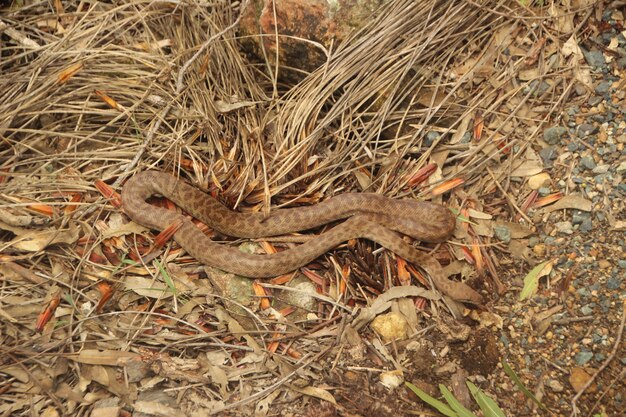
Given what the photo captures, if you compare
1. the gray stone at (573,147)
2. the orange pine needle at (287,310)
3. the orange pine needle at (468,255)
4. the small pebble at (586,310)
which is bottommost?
the orange pine needle at (287,310)

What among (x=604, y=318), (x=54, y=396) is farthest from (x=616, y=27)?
(x=54, y=396)

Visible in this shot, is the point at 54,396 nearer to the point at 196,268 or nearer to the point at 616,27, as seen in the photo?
the point at 196,268

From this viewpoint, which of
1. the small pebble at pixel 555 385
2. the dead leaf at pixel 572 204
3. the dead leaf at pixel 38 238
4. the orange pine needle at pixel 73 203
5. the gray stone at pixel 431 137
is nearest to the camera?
the small pebble at pixel 555 385

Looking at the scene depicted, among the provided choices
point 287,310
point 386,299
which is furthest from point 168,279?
point 386,299

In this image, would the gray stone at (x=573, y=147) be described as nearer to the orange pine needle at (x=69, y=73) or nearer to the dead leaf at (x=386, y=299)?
the dead leaf at (x=386, y=299)

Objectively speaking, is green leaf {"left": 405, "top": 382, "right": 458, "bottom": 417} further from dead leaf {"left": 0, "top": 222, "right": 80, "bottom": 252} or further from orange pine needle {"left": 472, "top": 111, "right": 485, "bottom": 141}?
dead leaf {"left": 0, "top": 222, "right": 80, "bottom": 252}

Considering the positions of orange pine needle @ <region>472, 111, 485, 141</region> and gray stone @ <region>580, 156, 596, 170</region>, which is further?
orange pine needle @ <region>472, 111, 485, 141</region>

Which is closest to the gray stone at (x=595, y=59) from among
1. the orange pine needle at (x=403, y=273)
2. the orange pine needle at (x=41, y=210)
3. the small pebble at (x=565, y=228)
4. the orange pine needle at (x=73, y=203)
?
the small pebble at (x=565, y=228)

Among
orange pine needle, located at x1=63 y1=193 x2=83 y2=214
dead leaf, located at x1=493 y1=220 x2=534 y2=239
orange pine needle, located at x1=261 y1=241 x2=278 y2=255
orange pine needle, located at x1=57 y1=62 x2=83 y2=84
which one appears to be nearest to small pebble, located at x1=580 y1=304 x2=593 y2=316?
dead leaf, located at x1=493 y1=220 x2=534 y2=239
